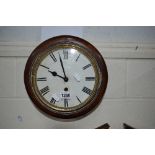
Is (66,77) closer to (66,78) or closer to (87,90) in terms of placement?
(66,78)

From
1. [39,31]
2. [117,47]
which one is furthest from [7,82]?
[117,47]

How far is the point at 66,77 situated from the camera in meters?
1.04

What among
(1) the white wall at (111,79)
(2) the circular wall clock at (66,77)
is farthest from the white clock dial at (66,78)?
(1) the white wall at (111,79)

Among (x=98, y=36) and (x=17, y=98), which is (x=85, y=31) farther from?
(x=17, y=98)

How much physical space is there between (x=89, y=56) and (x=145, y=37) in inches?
14.2

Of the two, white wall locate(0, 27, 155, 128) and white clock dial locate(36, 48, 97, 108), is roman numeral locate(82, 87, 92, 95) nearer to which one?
white clock dial locate(36, 48, 97, 108)

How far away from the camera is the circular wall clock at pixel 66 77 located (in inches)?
40.4

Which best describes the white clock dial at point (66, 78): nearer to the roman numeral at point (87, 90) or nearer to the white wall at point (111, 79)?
the roman numeral at point (87, 90)

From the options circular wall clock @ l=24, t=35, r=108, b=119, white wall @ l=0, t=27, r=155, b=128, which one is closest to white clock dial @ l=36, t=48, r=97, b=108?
circular wall clock @ l=24, t=35, r=108, b=119

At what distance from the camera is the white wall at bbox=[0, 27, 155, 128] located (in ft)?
3.58

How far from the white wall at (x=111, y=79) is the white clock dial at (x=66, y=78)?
4.7 inches

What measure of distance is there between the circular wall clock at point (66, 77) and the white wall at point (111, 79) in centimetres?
8

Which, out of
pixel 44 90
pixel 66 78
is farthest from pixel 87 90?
pixel 44 90

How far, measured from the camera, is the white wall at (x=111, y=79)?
42.9 inches
